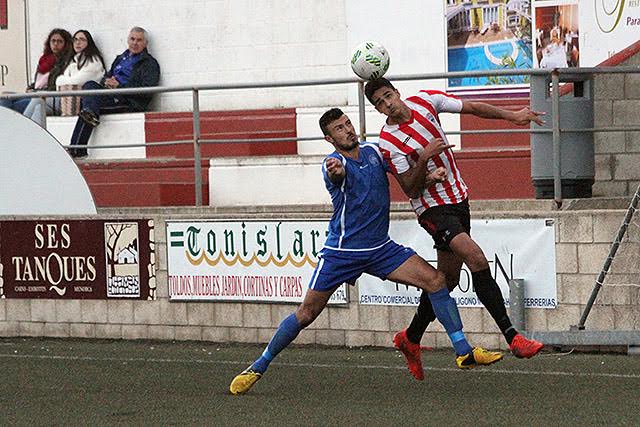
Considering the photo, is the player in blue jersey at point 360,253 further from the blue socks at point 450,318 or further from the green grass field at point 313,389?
the green grass field at point 313,389

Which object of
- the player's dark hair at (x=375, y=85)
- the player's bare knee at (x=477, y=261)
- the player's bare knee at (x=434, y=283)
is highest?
the player's dark hair at (x=375, y=85)

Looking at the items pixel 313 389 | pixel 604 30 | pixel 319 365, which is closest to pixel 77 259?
pixel 319 365

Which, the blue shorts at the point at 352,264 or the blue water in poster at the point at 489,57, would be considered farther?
the blue water in poster at the point at 489,57

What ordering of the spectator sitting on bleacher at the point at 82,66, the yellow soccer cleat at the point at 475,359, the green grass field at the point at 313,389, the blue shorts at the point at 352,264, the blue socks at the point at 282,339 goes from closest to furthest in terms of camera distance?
1. the green grass field at the point at 313,389
2. the yellow soccer cleat at the point at 475,359
3. the blue shorts at the point at 352,264
4. the blue socks at the point at 282,339
5. the spectator sitting on bleacher at the point at 82,66

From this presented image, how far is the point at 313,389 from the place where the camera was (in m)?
10.1

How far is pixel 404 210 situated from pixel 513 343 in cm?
377

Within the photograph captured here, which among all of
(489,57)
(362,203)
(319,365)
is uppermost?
(489,57)

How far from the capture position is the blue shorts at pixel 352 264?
9688 mm

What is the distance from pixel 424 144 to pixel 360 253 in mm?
771

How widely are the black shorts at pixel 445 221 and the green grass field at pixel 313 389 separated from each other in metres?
0.94

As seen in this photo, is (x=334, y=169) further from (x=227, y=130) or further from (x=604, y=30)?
(x=227, y=130)

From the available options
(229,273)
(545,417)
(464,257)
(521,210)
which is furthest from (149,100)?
(545,417)

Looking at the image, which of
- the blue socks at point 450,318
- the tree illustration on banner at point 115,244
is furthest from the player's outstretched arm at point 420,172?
the tree illustration on banner at point 115,244

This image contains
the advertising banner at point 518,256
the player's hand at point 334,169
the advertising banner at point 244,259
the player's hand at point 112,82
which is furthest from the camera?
the player's hand at point 112,82
